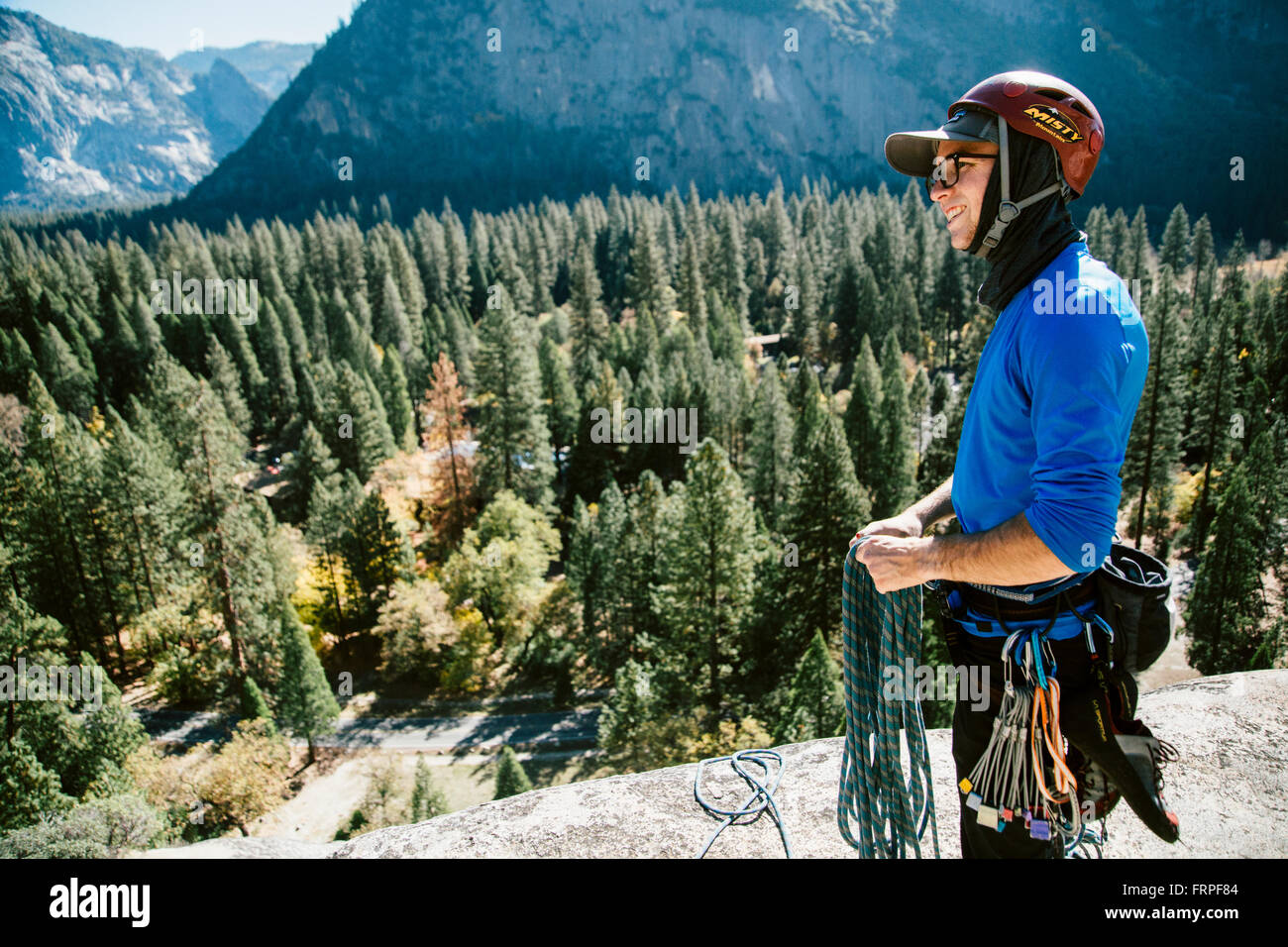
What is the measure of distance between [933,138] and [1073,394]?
128 cm

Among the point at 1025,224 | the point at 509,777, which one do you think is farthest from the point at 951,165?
the point at 509,777

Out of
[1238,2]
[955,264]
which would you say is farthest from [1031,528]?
[1238,2]

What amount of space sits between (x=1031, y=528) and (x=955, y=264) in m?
84.9

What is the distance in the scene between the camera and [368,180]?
195125 millimetres

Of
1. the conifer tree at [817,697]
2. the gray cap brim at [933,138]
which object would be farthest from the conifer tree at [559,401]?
the gray cap brim at [933,138]

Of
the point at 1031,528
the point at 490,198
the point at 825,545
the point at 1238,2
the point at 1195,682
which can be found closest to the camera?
the point at 1031,528

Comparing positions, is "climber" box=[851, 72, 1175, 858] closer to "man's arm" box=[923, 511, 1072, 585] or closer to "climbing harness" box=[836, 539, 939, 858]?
"man's arm" box=[923, 511, 1072, 585]

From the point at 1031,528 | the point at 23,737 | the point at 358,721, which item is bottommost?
the point at 358,721

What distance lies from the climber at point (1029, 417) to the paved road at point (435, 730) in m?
33.4

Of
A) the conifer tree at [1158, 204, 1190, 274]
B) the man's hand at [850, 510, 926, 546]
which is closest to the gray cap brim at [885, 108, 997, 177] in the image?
the man's hand at [850, 510, 926, 546]

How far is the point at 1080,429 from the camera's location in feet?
7.85

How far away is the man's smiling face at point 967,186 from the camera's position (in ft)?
9.44
